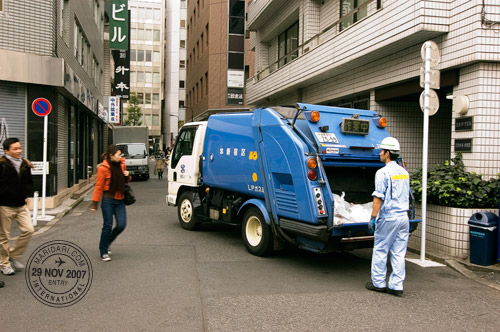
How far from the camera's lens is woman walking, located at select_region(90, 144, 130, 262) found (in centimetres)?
696

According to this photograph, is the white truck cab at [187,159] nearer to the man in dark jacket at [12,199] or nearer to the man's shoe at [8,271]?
the man in dark jacket at [12,199]

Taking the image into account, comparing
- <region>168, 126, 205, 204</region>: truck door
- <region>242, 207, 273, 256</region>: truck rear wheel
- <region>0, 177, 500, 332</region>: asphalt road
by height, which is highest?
<region>168, 126, 205, 204</region>: truck door

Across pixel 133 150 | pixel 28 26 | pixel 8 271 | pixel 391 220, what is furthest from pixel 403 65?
pixel 133 150

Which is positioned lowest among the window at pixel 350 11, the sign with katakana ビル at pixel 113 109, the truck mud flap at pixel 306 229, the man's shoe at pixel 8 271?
the man's shoe at pixel 8 271

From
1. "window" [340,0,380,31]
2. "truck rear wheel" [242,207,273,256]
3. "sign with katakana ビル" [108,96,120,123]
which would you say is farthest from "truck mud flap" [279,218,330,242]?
"sign with katakana ビル" [108,96,120,123]

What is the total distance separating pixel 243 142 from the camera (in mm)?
7594

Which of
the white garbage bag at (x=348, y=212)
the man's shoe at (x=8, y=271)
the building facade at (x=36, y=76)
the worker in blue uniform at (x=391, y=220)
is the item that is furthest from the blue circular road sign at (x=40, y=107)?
the worker in blue uniform at (x=391, y=220)

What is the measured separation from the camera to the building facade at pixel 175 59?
6938 cm

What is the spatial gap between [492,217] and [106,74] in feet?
99.2

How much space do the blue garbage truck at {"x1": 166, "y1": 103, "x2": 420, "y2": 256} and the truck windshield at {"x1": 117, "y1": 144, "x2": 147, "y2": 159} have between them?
17.2m

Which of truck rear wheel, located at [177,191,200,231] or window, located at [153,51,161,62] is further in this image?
window, located at [153,51,161,62]

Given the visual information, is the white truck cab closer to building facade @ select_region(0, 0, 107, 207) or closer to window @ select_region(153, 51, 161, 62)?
building facade @ select_region(0, 0, 107, 207)

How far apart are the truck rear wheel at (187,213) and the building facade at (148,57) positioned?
6438cm

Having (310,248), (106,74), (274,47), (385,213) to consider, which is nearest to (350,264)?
(310,248)
